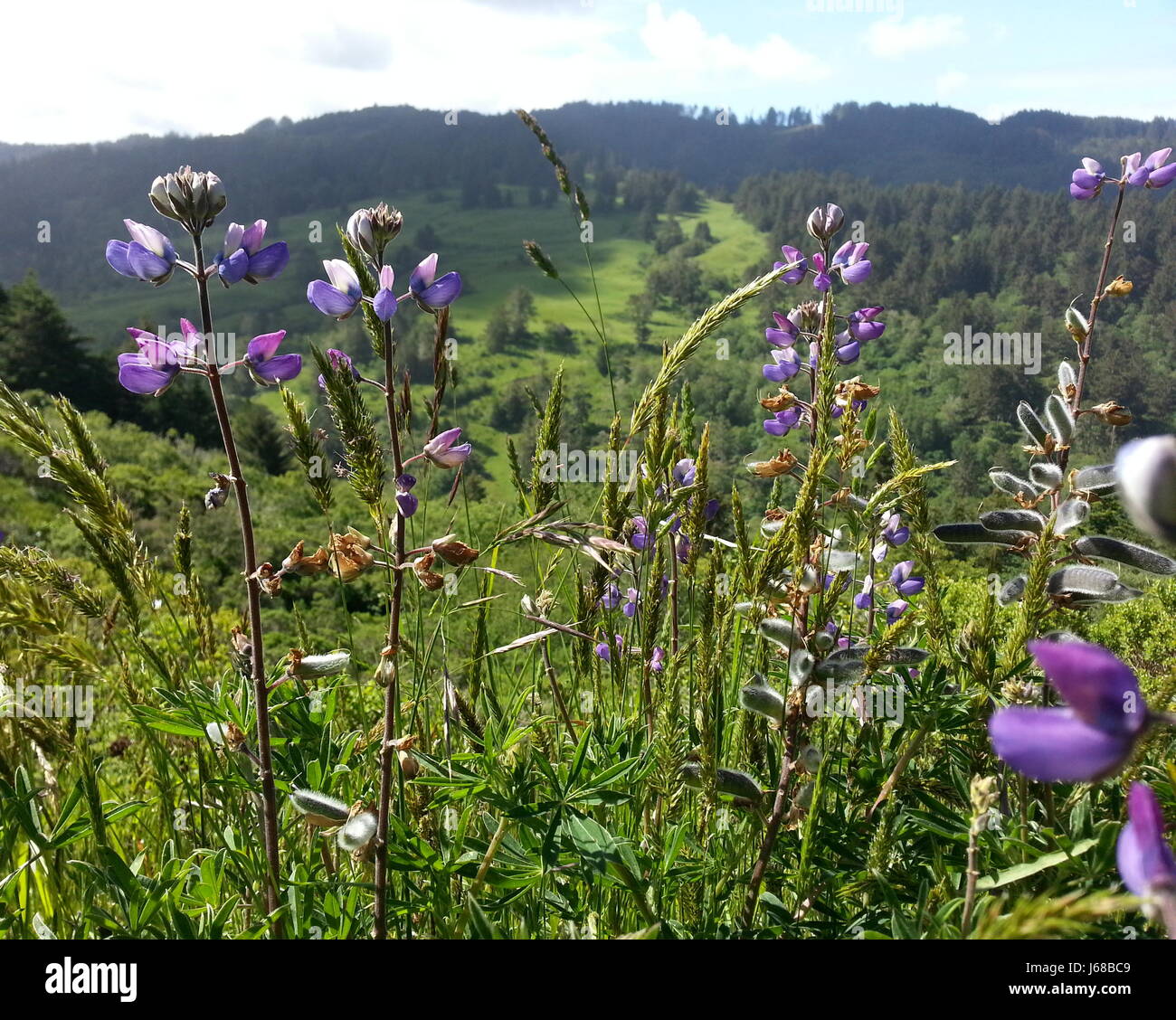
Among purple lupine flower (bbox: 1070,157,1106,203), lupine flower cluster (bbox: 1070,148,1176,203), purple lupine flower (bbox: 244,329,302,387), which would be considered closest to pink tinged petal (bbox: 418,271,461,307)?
purple lupine flower (bbox: 244,329,302,387)

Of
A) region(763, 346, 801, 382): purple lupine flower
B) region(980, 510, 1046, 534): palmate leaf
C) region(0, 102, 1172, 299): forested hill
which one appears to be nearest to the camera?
region(980, 510, 1046, 534): palmate leaf

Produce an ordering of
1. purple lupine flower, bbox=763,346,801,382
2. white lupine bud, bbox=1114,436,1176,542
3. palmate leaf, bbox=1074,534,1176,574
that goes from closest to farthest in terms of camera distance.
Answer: white lupine bud, bbox=1114,436,1176,542 → palmate leaf, bbox=1074,534,1176,574 → purple lupine flower, bbox=763,346,801,382

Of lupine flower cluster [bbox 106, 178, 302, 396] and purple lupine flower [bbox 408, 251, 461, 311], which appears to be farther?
purple lupine flower [bbox 408, 251, 461, 311]

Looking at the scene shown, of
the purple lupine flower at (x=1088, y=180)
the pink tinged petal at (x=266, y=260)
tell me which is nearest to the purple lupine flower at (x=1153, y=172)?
the purple lupine flower at (x=1088, y=180)

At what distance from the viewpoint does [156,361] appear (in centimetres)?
128

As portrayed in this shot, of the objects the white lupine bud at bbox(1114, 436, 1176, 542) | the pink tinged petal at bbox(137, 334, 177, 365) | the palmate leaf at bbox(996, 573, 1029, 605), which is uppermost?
the pink tinged petal at bbox(137, 334, 177, 365)

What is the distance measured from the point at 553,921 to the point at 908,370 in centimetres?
8595

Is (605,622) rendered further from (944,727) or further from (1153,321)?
(1153,321)

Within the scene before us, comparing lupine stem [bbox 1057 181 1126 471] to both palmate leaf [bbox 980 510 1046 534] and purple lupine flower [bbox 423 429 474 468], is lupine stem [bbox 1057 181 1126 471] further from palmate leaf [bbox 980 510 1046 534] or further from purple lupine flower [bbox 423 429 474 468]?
purple lupine flower [bbox 423 429 474 468]

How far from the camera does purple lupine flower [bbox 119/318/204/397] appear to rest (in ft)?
4.16

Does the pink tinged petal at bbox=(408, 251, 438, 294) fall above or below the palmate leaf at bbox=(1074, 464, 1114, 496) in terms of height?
above

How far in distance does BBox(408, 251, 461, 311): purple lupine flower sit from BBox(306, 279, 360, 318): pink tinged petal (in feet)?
0.35

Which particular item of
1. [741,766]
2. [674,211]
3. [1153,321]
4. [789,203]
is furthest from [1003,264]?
[741,766]
